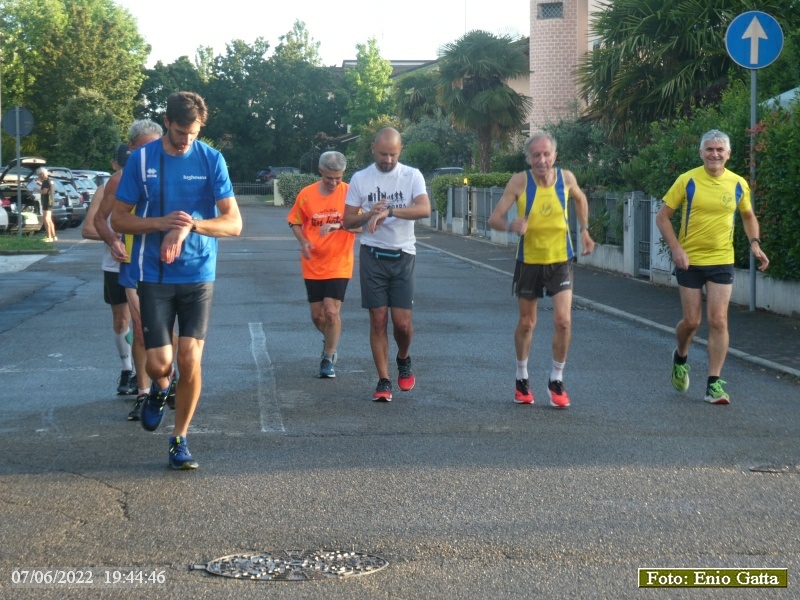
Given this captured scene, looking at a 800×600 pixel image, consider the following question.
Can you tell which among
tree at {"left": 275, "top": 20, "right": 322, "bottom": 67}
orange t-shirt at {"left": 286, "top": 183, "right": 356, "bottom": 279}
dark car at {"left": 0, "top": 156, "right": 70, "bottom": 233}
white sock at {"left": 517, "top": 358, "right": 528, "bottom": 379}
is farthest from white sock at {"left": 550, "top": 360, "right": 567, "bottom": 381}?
tree at {"left": 275, "top": 20, "right": 322, "bottom": 67}

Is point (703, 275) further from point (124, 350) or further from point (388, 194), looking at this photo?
point (124, 350)

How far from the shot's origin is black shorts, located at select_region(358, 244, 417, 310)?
8758 mm

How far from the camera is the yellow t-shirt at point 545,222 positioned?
27.7ft

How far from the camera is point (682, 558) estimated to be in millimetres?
5031

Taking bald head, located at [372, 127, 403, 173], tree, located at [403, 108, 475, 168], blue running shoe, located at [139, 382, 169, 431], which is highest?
tree, located at [403, 108, 475, 168]

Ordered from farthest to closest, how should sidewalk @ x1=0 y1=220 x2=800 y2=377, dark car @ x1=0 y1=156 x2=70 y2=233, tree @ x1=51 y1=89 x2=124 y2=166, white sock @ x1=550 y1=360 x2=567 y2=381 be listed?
tree @ x1=51 y1=89 x2=124 y2=166
dark car @ x1=0 y1=156 x2=70 y2=233
sidewalk @ x1=0 y1=220 x2=800 y2=377
white sock @ x1=550 y1=360 x2=567 y2=381

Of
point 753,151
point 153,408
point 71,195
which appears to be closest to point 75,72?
point 71,195

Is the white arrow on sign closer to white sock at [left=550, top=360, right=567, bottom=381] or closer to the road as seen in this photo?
the road

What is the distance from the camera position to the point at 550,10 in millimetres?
45125

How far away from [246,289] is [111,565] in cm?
1346

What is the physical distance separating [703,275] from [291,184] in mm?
61296

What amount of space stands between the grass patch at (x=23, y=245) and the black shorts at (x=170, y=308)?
20745 mm

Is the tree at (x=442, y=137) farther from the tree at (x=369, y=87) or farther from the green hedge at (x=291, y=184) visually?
the tree at (x=369, y=87)

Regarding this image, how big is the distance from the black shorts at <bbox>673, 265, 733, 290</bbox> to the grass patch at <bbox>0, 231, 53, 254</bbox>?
785 inches
